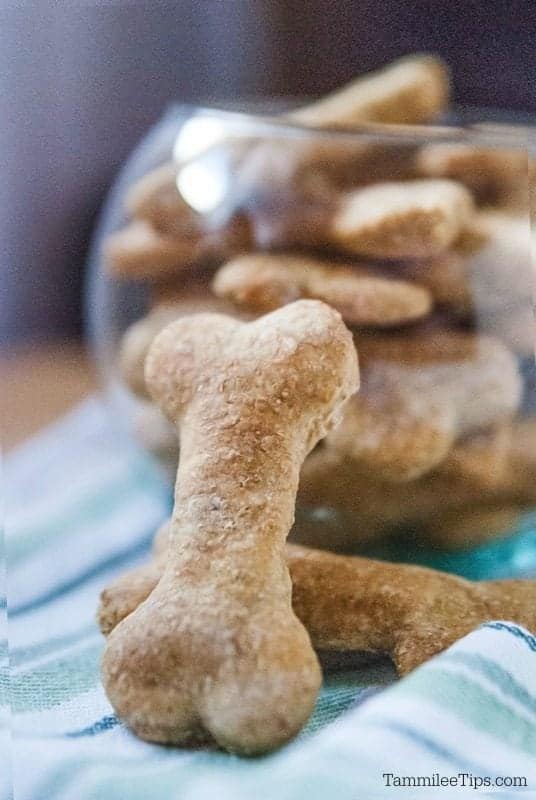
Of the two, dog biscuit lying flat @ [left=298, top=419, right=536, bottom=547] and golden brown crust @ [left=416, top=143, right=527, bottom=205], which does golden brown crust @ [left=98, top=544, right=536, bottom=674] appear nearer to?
dog biscuit lying flat @ [left=298, top=419, right=536, bottom=547]

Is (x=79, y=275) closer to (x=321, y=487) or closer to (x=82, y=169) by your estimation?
(x=82, y=169)

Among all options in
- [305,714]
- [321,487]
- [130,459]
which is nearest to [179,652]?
[305,714]

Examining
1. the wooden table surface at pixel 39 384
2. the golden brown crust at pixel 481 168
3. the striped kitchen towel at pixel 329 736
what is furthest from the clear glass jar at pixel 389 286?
the wooden table surface at pixel 39 384

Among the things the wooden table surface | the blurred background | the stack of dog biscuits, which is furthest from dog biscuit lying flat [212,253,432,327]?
the wooden table surface

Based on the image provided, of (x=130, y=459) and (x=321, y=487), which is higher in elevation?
(x=321, y=487)

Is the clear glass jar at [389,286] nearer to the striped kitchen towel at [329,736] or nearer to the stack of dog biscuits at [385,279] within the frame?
the stack of dog biscuits at [385,279]

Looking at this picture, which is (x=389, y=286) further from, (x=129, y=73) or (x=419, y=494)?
(x=129, y=73)

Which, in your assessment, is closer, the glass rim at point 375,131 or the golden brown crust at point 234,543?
the golden brown crust at point 234,543
